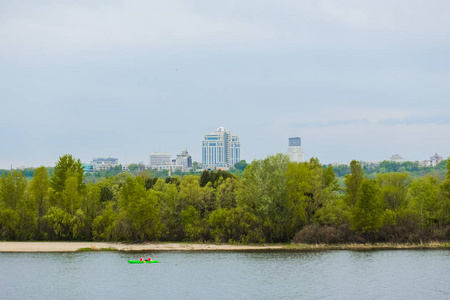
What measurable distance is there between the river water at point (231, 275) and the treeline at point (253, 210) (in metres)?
8.75

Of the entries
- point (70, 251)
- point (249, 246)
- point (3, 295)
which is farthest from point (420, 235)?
point (3, 295)

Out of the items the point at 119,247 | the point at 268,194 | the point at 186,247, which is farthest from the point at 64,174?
the point at 268,194

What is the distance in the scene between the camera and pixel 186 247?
91.0 metres

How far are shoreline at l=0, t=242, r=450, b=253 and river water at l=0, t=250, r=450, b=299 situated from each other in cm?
411

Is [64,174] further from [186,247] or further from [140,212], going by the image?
[186,247]

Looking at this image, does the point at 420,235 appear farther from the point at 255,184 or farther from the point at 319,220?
the point at 255,184

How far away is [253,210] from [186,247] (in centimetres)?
1338

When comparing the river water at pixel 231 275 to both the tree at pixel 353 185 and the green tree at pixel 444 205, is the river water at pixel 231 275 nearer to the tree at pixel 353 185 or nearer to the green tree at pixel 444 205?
the green tree at pixel 444 205

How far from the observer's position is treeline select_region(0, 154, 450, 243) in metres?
90.5

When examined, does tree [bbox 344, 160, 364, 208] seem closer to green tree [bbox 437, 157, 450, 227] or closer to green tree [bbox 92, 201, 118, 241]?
green tree [bbox 437, 157, 450, 227]

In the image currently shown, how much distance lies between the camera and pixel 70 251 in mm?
89250

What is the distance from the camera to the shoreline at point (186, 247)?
87.6 m

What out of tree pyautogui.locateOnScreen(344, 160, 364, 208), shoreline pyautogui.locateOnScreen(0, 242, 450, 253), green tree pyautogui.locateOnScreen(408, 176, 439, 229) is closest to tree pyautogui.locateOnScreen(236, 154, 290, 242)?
shoreline pyautogui.locateOnScreen(0, 242, 450, 253)

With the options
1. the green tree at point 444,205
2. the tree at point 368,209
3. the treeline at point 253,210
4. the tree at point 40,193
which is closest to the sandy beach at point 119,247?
the treeline at point 253,210
